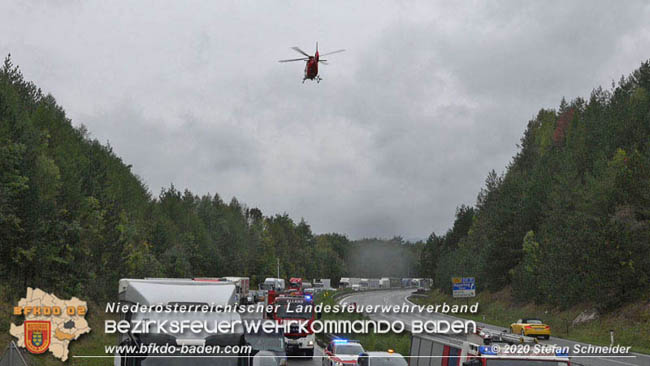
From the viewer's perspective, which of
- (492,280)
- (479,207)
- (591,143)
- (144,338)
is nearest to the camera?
(144,338)

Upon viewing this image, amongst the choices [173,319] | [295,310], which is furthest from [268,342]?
[173,319]

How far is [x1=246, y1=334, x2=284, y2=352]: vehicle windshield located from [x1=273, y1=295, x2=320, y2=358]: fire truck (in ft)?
25.4

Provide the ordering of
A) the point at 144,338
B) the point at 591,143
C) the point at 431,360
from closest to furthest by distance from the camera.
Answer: the point at 144,338, the point at 431,360, the point at 591,143

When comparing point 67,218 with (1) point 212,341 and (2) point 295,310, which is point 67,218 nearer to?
(2) point 295,310

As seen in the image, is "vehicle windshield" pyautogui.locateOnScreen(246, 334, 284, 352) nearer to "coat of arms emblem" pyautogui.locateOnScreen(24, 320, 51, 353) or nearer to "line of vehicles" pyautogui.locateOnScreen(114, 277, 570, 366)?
"coat of arms emblem" pyautogui.locateOnScreen(24, 320, 51, 353)

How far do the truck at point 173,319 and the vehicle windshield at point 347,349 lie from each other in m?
14.5

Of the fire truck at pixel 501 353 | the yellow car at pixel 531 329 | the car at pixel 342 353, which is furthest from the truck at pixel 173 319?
the yellow car at pixel 531 329

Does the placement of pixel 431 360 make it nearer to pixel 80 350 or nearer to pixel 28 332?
pixel 28 332

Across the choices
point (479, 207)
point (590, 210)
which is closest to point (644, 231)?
point (590, 210)

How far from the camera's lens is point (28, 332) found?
1658 cm

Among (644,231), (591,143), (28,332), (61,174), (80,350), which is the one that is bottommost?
(80,350)

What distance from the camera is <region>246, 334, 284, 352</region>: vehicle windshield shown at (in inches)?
1053

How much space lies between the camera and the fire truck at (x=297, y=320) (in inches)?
1399

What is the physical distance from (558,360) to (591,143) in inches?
3044
